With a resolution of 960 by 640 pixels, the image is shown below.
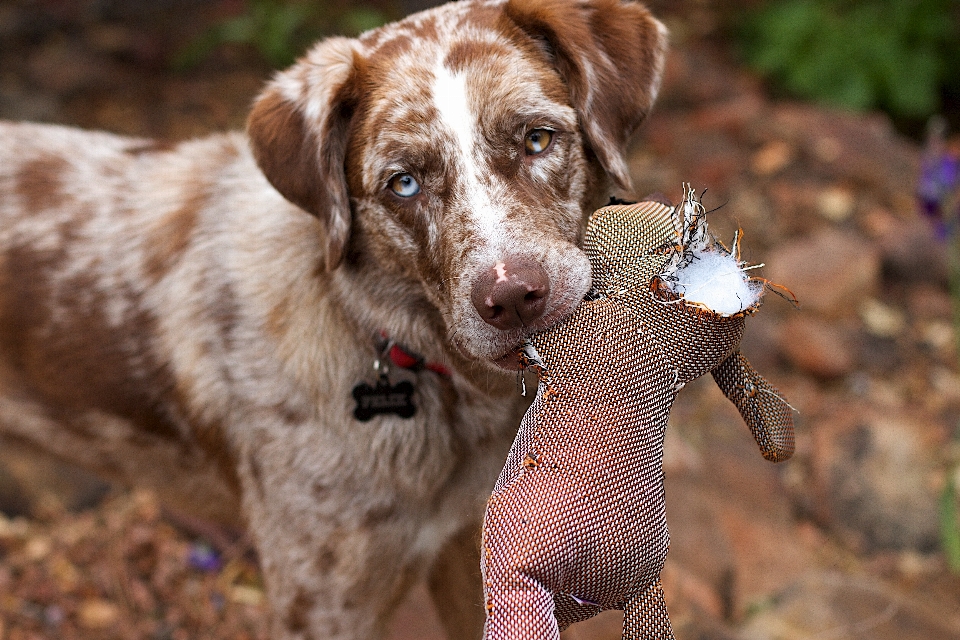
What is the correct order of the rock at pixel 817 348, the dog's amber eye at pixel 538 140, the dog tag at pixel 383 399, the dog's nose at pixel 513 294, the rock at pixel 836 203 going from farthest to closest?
1. the rock at pixel 836 203
2. the rock at pixel 817 348
3. the dog tag at pixel 383 399
4. the dog's amber eye at pixel 538 140
5. the dog's nose at pixel 513 294

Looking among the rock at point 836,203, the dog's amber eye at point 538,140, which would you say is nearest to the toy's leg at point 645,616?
the dog's amber eye at point 538,140

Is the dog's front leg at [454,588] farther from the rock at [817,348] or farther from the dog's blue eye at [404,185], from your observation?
the rock at [817,348]

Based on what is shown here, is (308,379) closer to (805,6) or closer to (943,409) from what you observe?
(943,409)

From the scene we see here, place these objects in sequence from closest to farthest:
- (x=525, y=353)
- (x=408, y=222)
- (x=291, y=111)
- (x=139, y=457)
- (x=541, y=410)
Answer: (x=541, y=410), (x=525, y=353), (x=408, y=222), (x=291, y=111), (x=139, y=457)

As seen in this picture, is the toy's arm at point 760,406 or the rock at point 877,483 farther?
the rock at point 877,483

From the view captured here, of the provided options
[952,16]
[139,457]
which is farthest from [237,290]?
[952,16]

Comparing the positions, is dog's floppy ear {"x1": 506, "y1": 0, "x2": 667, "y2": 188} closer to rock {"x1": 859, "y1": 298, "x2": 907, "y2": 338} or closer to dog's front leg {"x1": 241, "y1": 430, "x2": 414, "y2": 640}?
dog's front leg {"x1": 241, "y1": 430, "x2": 414, "y2": 640}

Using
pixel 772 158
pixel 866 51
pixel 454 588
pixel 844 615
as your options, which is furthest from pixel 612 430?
pixel 866 51

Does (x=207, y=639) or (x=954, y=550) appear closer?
(x=954, y=550)

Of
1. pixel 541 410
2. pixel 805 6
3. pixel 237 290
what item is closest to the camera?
pixel 541 410
